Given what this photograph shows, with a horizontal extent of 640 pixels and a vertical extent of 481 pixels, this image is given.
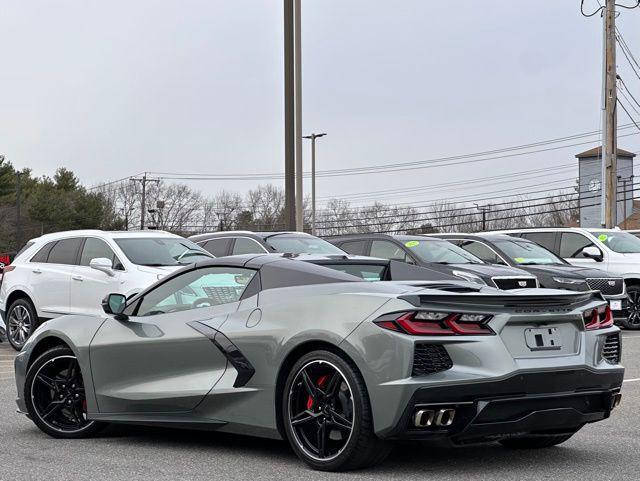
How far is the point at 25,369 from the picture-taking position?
24.1ft

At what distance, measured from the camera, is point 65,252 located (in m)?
14.6

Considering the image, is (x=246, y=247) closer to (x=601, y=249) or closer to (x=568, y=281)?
(x=568, y=281)

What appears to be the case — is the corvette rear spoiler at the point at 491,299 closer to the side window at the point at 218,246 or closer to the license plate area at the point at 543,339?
the license plate area at the point at 543,339

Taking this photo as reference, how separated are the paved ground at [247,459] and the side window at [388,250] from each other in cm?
869

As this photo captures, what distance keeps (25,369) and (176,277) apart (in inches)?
57.8

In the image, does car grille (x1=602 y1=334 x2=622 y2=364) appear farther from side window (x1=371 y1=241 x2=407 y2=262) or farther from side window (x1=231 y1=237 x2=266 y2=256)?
side window (x1=371 y1=241 x2=407 y2=262)

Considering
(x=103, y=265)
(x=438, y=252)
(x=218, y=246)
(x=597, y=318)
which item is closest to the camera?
(x=597, y=318)

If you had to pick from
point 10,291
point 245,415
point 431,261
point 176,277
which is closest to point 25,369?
point 176,277

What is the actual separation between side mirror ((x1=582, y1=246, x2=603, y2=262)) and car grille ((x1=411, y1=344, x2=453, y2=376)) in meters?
14.6

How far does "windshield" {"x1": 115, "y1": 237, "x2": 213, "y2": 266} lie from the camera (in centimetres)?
1378

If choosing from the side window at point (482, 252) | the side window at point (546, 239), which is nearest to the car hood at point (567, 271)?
the side window at point (482, 252)

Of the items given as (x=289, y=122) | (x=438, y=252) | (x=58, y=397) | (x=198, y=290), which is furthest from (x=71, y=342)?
(x=289, y=122)

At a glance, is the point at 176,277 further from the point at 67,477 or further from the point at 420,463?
the point at 420,463

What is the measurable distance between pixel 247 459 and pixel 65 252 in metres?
9.10
